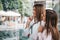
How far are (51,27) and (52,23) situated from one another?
0.13 feet

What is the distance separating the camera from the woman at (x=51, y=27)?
1170mm

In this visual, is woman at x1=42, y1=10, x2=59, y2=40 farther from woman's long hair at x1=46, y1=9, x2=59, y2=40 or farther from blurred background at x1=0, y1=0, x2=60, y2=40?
blurred background at x1=0, y1=0, x2=60, y2=40

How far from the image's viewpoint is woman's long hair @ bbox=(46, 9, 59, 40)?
3.84 ft

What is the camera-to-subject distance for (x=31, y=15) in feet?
3.80

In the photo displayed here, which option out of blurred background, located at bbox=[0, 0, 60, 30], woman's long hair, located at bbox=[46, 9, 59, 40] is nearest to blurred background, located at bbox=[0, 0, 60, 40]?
blurred background, located at bbox=[0, 0, 60, 30]

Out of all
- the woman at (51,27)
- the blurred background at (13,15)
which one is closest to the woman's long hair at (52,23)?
the woman at (51,27)

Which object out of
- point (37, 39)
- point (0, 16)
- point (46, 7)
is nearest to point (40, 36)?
point (37, 39)

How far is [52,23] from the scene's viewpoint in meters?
1.17

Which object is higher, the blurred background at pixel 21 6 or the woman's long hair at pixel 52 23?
the blurred background at pixel 21 6

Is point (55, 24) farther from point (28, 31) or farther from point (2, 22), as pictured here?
point (2, 22)

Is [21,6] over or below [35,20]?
over

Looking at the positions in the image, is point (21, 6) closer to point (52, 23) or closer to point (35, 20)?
point (35, 20)

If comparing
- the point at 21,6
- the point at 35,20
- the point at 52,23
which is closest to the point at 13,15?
the point at 21,6

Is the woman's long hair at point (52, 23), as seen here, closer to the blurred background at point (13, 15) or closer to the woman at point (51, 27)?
the woman at point (51, 27)
